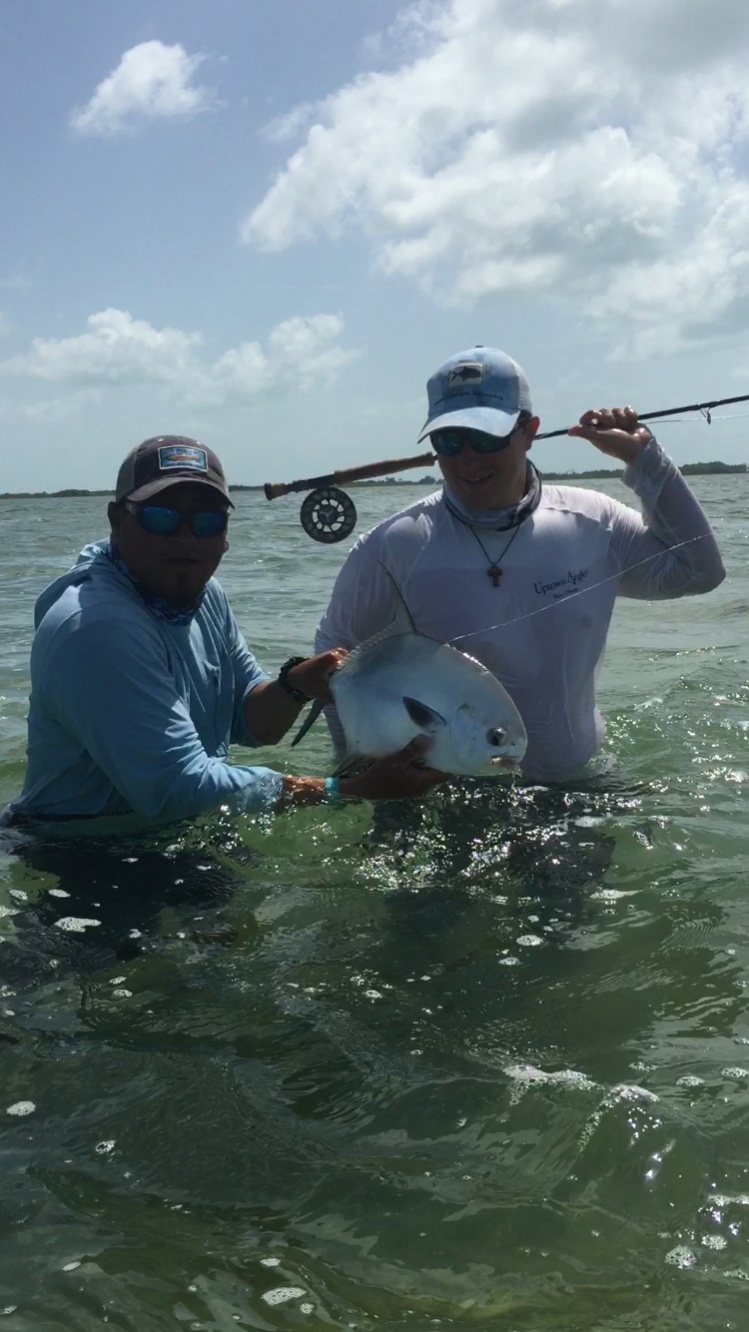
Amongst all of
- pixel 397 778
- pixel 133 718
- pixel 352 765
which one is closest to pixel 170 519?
pixel 133 718

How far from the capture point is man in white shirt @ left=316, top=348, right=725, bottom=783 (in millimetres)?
4773

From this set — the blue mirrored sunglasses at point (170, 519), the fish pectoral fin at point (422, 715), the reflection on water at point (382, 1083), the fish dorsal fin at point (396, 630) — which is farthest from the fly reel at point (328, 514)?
the fish pectoral fin at point (422, 715)

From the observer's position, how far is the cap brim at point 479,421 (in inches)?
179

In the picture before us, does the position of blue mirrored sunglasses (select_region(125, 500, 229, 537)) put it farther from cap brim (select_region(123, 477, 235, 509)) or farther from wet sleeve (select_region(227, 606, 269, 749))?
wet sleeve (select_region(227, 606, 269, 749))

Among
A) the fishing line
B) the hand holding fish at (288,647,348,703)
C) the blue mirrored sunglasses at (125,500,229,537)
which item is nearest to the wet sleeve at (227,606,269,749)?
the hand holding fish at (288,647,348,703)

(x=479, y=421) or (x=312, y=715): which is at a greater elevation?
(x=479, y=421)

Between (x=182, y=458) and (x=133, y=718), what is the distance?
1.05 meters

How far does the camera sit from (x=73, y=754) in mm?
4641

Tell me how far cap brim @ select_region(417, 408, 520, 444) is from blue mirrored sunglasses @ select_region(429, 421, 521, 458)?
0.03m

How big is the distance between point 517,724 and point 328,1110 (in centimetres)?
143

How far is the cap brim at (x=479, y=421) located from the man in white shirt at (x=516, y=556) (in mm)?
55

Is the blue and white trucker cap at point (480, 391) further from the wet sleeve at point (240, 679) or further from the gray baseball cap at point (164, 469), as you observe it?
the wet sleeve at point (240, 679)

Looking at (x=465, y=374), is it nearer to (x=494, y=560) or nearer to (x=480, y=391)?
(x=480, y=391)

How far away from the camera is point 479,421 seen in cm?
455
